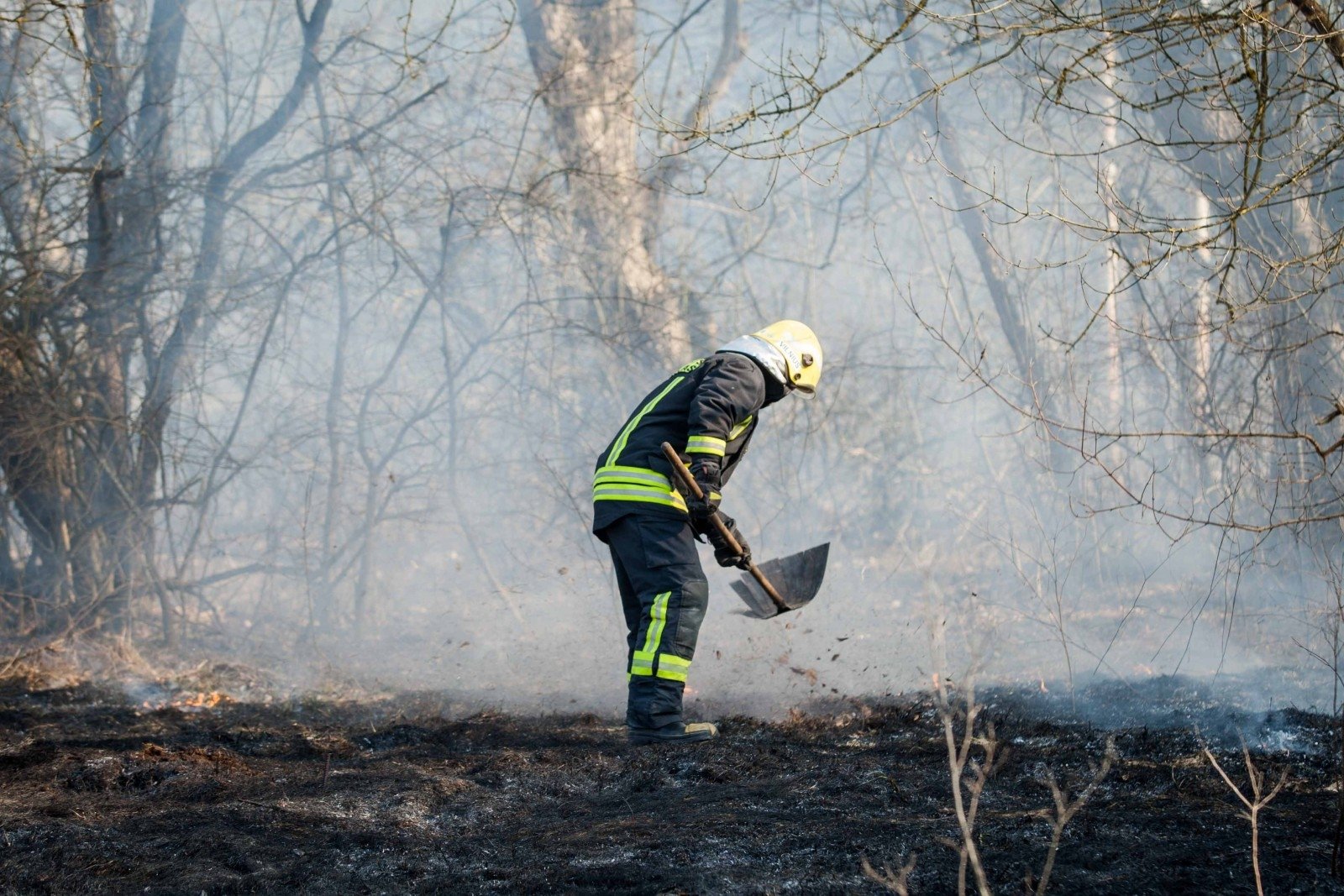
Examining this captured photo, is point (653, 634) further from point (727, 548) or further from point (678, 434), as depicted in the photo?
point (678, 434)

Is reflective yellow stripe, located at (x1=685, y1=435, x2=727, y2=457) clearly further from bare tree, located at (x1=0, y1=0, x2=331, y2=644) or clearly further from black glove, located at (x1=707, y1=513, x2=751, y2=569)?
bare tree, located at (x1=0, y1=0, x2=331, y2=644)

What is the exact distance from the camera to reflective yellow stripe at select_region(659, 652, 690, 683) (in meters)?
4.57

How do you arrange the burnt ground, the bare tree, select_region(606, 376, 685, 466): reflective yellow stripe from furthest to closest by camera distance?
the bare tree, select_region(606, 376, 685, 466): reflective yellow stripe, the burnt ground

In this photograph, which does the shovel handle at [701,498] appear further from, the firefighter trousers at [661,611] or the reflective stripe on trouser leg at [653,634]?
the reflective stripe on trouser leg at [653,634]

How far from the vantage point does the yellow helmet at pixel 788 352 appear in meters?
4.97

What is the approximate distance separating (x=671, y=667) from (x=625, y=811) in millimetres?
1237

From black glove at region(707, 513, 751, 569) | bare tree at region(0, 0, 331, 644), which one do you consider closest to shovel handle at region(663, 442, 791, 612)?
black glove at region(707, 513, 751, 569)

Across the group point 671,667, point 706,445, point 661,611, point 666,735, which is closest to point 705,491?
point 706,445

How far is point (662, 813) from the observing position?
325 cm

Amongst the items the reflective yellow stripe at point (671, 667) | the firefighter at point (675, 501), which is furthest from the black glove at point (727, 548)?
the reflective yellow stripe at point (671, 667)

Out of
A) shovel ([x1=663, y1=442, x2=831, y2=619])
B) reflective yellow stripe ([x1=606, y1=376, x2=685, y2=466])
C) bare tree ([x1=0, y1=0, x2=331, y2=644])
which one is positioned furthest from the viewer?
bare tree ([x1=0, y1=0, x2=331, y2=644])

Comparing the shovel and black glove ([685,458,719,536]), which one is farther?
the shovel

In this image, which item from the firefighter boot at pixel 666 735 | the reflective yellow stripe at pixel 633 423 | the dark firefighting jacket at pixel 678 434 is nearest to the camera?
the firefighter boot at pixel 666 735

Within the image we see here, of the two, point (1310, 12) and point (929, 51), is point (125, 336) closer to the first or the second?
point (1310, 12)
